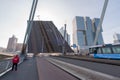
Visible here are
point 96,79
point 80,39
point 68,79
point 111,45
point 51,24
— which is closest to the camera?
point 96,79

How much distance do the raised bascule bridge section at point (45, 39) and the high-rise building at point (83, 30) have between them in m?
27.4

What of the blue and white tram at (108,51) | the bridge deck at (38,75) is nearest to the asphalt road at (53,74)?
the bridge deck at (38,75)

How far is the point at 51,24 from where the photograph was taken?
227 ft

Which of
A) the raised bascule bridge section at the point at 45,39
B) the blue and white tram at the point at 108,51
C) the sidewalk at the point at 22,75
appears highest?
the raised bascule bridge section at the point at 45,39

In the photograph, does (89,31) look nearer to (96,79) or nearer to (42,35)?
(42,35)

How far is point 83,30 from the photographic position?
91375 mm

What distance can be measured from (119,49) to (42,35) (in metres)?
→ 51.6

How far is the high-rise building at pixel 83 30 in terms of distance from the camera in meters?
89.9

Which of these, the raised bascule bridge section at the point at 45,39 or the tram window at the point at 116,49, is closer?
the tram window at the point at 116,49

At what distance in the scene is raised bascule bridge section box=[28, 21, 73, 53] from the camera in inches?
2360

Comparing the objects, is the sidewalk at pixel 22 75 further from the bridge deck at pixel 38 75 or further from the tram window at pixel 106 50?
the tram window at pixel 106 50

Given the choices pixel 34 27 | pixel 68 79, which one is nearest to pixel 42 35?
pixel 34 27

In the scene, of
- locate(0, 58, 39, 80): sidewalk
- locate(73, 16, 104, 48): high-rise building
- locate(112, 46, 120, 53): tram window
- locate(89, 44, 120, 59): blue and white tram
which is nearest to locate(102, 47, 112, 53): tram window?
locate(89, 44, 120, 59): blue and white tram

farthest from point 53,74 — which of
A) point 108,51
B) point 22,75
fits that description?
point 108,51
